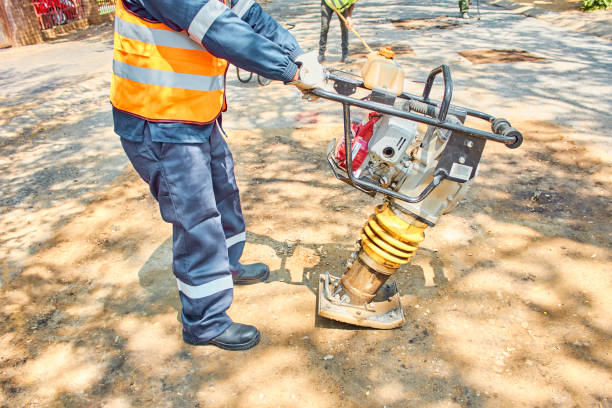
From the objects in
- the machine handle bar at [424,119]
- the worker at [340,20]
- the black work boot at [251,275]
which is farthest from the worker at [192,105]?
the worker at [340,20]

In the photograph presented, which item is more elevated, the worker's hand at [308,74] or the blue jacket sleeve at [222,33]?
the blue jacket sleeve at [222,33]

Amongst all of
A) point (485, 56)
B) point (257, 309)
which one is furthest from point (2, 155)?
point (485, 56)

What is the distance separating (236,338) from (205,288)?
296 millimetres

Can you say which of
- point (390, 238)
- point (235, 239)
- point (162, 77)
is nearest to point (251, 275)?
point (235, 239)

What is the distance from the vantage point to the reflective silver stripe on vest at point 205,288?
1.87m

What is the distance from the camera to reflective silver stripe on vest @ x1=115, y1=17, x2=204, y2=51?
155 cm

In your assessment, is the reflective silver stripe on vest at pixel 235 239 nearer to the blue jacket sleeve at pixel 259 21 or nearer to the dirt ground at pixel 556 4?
the blue jacket sleeve at pixel 259 21

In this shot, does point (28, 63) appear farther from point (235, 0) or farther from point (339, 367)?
point (339, 367)

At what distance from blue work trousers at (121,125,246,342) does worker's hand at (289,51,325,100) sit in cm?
49

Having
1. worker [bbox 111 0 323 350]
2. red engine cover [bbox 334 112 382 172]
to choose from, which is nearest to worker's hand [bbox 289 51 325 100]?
worker [bbox 111 0 323 350]

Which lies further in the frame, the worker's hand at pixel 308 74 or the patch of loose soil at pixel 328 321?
the patch of loose soil at pixel 328 321

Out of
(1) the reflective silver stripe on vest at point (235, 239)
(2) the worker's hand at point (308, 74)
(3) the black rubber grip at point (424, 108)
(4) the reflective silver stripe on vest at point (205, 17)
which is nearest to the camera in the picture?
(4) the reflective silver stripe on vest at point (205, 17)

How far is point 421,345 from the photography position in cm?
195

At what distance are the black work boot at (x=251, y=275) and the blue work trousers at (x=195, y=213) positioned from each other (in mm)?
384
